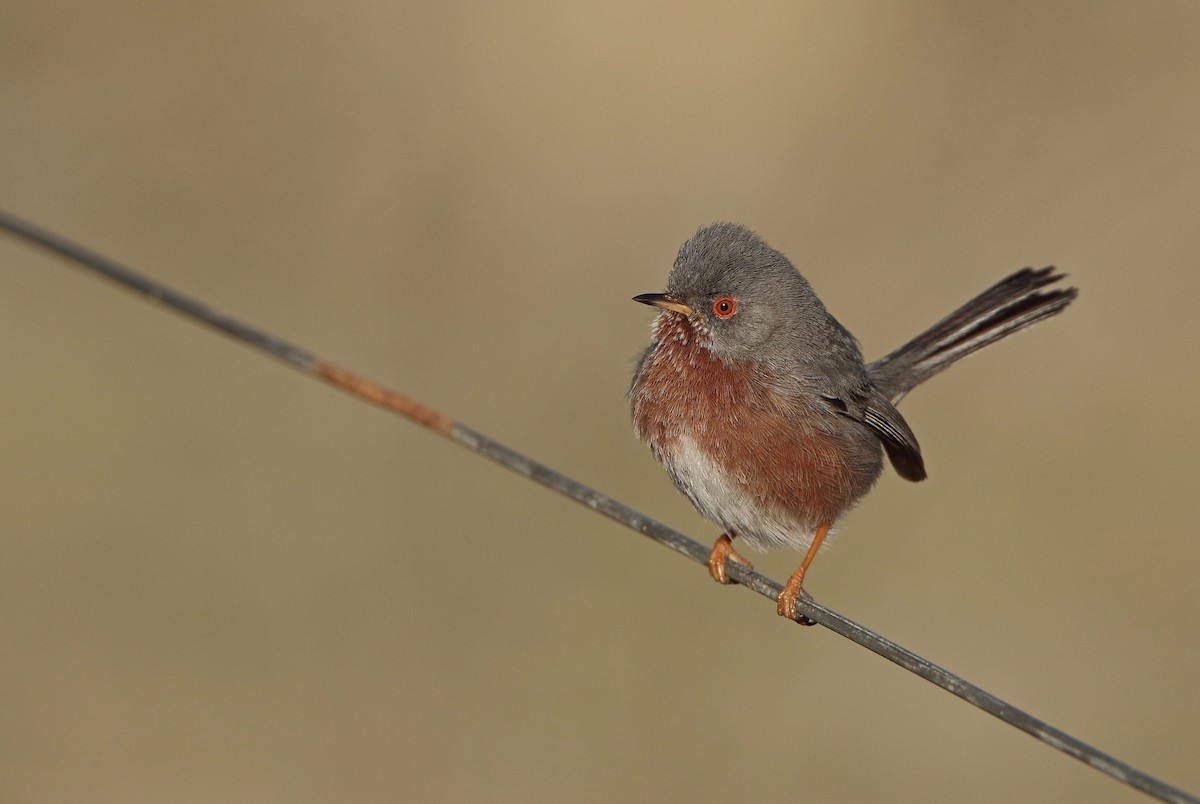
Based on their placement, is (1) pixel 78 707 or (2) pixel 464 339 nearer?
(1) pixel 78 707

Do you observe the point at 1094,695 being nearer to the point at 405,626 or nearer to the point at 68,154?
the point at 405,626

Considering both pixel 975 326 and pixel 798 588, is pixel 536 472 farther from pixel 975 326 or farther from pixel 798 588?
pixel 975 326

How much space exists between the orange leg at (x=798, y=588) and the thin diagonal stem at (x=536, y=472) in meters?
1.36

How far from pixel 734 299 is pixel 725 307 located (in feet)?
0.18

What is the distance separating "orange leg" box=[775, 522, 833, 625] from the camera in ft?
15.4

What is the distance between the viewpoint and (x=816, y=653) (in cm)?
823

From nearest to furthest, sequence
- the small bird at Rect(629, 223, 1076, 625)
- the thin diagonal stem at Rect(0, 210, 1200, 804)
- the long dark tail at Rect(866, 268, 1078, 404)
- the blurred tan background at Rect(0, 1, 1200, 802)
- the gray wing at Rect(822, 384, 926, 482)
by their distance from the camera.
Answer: the thin diagonal stem at Rect(0, 210, 1200, 804) → the small bird at Rect(629, 223, 1076, 625) → the gray wing at Rect(822, 384, 926, 482) → the long dark tail at Rect(866, 268, 1078, 404) → the blurred tan background at Rect(0, 1, 1200, 802)

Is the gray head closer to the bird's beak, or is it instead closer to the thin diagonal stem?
the bird's beak

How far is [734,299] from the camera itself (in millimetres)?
5094

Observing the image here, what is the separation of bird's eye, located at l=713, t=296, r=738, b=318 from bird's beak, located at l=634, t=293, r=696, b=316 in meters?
0.10

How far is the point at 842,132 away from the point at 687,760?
527 centimetres

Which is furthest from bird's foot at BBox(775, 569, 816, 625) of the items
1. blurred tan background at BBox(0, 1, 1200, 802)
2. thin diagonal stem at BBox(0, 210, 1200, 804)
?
blurred tan background at BBox(0, 1, 1200, 802)

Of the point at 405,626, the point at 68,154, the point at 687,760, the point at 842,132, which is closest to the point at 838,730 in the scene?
the point at 687,760

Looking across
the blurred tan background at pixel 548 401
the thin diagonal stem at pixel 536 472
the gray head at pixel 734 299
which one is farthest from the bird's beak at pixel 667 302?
the blurred tan background at pixel 548 401
